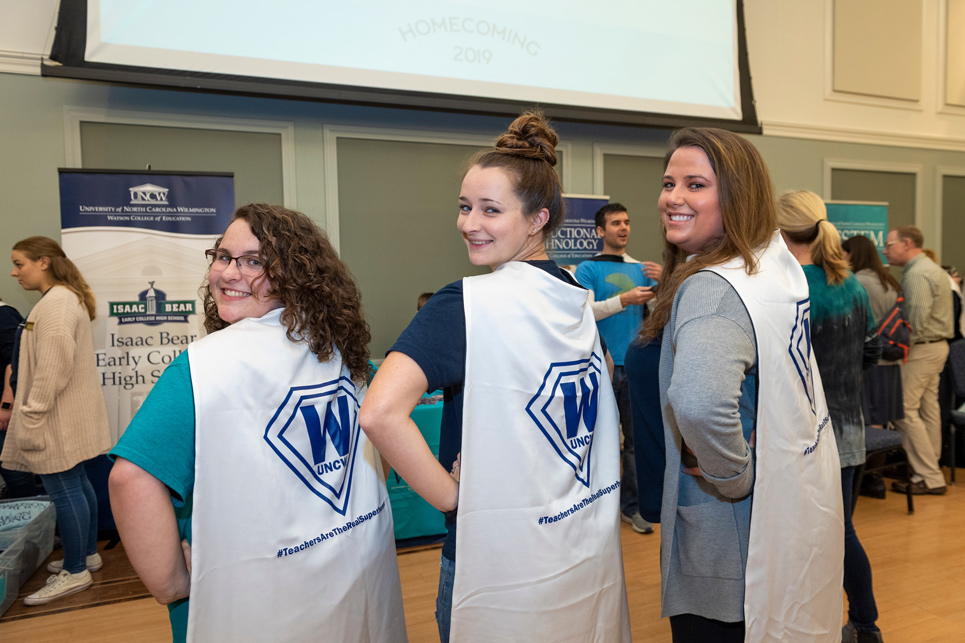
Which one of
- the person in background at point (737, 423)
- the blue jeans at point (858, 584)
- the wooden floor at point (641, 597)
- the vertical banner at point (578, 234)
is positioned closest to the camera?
the person in background at point (737, 423)

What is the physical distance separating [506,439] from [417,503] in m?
2.34

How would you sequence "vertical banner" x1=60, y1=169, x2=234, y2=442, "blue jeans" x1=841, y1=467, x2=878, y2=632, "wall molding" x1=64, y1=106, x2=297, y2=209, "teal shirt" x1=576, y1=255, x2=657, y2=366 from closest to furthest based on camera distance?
1. "blue jeans" x1=841, y1=467, x2=878, y2=632
2. "vertical banner" x1=60, y1=169, x2=234, y2=442
3. "teal shirt" x1=576, y1=255, x2=657, y2=366
4. "wall molding" x1=64, y1=106, x2=297, y2=209

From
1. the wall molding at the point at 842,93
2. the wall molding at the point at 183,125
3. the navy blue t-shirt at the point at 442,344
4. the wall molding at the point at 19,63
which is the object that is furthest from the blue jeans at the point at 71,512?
the wall molding at the point at 842,93

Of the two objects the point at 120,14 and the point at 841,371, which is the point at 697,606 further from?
the point at 120,14

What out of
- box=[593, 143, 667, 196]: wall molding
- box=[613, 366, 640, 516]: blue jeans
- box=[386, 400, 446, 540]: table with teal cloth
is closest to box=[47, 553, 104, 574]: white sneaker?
box=[386, 400, 446, 540]: table with teal cloth

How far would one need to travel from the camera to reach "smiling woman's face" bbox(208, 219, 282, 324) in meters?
1.24

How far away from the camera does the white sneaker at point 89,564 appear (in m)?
3.08

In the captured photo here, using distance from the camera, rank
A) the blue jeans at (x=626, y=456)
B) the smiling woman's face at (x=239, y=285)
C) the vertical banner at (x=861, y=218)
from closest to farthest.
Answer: the smiling woman's face at (x=239, y=285), the blue jeans at (x=626, y=456), the vertical banner at (x=861, y=218)

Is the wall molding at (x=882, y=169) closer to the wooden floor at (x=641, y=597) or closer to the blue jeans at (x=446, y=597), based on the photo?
the wooden floor at (x=641, y=597)

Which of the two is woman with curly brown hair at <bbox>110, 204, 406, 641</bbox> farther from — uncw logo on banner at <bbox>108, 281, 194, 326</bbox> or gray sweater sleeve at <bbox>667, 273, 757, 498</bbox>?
uncw logo on banner at <bbox>108, 281, 194, 326</bbox>

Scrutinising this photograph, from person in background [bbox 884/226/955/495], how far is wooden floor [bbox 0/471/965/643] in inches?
27.2

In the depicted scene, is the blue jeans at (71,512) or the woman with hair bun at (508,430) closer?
the woman with hair bun at (508,430)

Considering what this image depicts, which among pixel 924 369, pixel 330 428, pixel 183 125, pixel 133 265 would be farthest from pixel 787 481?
pixel 183 125

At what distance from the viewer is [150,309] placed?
345cm
